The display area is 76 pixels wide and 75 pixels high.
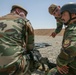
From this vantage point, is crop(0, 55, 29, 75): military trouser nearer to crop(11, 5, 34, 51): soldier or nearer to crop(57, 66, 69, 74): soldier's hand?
crop(11, 5, 34, 51): soldier

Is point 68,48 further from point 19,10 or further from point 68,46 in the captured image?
point 19,10

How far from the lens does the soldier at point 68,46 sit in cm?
354

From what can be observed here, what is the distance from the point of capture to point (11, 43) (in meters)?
4.50

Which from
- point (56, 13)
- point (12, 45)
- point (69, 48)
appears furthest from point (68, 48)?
point (56, 13)

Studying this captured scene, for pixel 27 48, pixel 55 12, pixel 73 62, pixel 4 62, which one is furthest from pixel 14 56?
pixel 55 12

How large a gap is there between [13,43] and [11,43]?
0.04 metres

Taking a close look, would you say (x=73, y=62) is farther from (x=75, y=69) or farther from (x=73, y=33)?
(x=73, y=33)

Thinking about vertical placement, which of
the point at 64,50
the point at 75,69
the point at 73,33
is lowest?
the point at 75,69

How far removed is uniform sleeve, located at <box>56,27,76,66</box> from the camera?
3521mm

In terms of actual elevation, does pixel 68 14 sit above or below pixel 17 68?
above

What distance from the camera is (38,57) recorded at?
17.3 ft

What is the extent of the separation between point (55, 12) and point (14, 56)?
3060 millimetres

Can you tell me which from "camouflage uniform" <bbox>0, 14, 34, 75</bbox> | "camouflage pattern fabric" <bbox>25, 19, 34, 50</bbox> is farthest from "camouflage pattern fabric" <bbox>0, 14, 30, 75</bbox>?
"camouflage pattern fabric" <bbox>25, 19, 34, 50</bbox>

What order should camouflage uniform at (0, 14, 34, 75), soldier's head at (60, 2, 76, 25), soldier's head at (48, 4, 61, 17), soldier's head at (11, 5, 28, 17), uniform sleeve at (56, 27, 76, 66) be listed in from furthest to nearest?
soldier's head at (48, 4, 61, 17) → soldier's head at (11, 5, 28, 17) → camouflage uniform at (0, 14, 34, 75) → soldier's head at (60, 2, 76, 25) → uniform sleeve at (56, 27, 76, 66)
